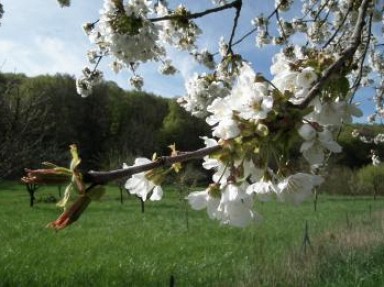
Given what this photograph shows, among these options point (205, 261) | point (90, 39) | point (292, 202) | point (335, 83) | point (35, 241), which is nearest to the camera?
Answer: point (292, 202)

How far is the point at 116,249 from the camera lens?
32.0ft

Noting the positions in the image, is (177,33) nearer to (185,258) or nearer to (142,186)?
(142,186)

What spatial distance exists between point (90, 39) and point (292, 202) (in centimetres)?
248

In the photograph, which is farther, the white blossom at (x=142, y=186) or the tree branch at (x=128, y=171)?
the white blossom at (x=142, y=186)

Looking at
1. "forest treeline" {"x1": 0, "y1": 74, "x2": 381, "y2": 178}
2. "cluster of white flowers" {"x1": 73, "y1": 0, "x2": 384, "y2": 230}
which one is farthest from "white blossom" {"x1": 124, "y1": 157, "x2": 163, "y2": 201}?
"forest treeline" {"x1": 0, "y1": 74, "x2": 381, "y2": 178}

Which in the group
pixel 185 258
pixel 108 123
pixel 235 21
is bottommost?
pixel 185 258

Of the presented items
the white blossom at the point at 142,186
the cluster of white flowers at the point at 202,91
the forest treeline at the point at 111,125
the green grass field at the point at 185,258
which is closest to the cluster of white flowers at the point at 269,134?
the white blossom at the point at 142,186

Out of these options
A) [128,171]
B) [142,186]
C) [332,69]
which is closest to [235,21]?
[332,69]

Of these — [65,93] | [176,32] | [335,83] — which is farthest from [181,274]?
[65,93]

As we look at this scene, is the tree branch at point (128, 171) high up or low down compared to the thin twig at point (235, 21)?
down

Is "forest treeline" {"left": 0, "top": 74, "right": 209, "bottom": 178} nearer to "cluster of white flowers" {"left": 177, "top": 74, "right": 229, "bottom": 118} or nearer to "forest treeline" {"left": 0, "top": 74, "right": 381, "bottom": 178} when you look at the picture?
"forest treeline" {"left": 0, "top": 74, "right": 381, "bottom": 178}

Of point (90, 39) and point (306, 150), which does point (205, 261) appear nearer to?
point (90, 39)

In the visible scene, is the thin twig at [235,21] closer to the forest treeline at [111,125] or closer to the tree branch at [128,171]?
the tree branch at [128,171]

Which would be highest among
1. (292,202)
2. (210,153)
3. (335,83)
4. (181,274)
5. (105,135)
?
(105,135)
